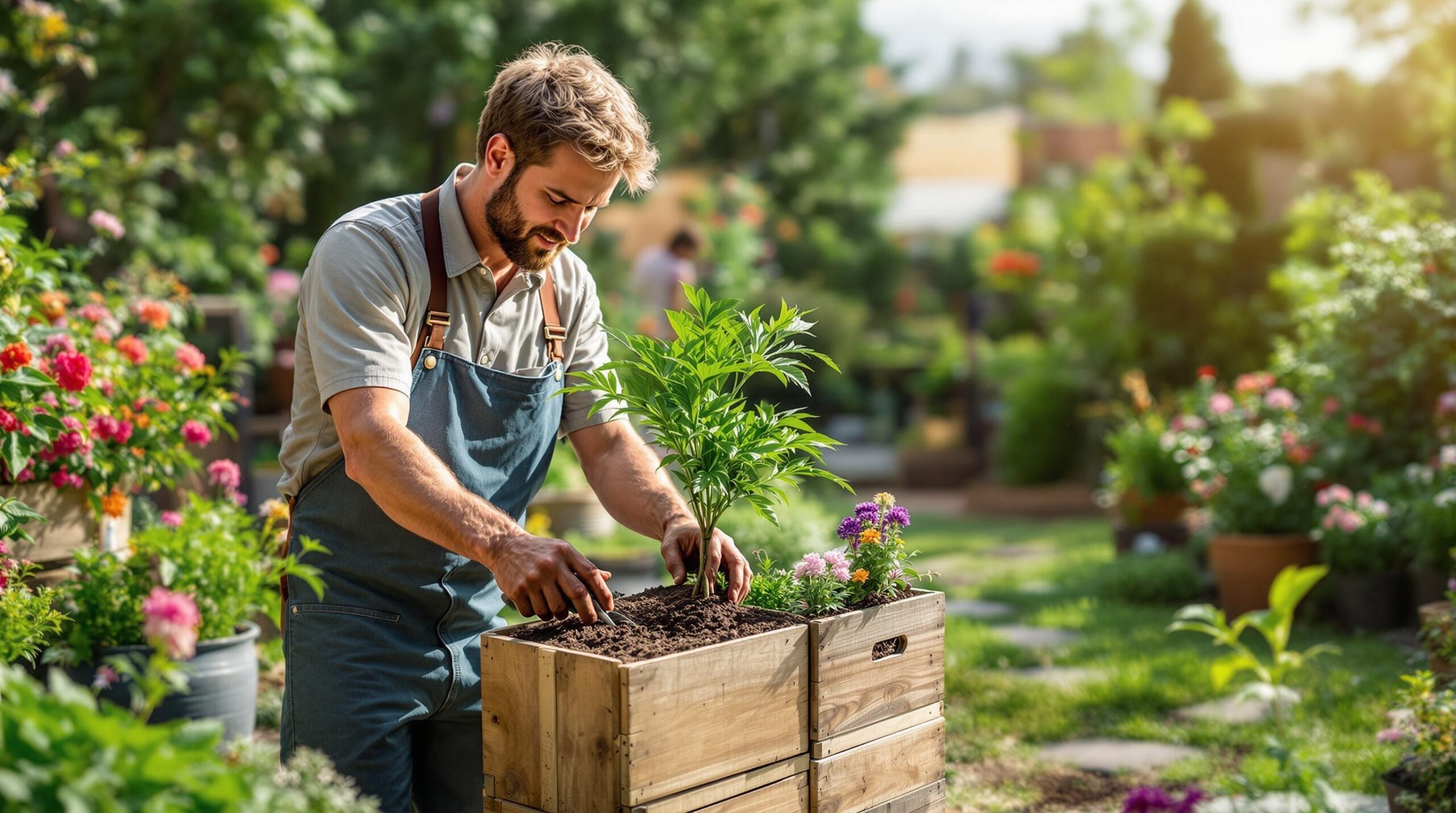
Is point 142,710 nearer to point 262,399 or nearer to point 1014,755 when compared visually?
point 1014,755

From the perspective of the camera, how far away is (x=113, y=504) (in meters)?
3.01

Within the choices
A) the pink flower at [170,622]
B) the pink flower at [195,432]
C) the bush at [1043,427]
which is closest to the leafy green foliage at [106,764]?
the pink flower at [170,622]

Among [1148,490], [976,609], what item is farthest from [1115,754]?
[1148,490]

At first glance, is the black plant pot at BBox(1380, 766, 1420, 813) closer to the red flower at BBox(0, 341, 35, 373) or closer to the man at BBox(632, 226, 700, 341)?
the red flower at BBox(0, 341, 35, 373)

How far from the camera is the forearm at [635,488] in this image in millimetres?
2365

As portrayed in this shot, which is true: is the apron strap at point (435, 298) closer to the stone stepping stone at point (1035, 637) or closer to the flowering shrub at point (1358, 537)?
the stone stepping stone at point (1035, 637)

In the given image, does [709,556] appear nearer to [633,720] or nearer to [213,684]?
[633,720]

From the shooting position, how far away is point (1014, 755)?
3508 mm

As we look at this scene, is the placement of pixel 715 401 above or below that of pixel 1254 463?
above

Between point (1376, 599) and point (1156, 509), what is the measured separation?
6.62 ft

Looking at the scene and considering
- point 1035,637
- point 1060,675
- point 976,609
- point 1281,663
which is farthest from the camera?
point 976,609

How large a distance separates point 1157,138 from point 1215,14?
3.36m

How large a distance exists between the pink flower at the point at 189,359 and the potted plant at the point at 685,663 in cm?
167

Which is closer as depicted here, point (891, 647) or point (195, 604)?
point (891, 647)
